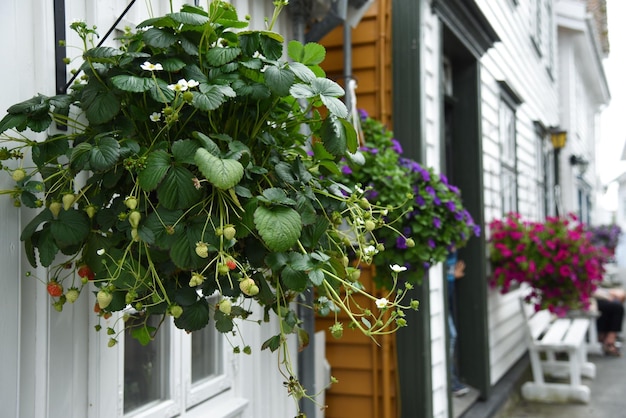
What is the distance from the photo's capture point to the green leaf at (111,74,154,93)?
1320 mm

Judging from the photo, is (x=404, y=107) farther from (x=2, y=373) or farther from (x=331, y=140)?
(x=2, y=373)

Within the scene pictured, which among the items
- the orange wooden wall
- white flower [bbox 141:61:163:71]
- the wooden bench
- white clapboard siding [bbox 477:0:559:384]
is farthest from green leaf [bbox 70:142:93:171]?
the wooden bench

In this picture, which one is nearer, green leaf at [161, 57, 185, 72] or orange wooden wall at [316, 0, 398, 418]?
green leaf at [161, 57, 185, 72]

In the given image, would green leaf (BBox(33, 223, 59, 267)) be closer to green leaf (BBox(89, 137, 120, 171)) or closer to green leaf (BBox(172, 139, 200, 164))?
green leaf (BBox(89, 137, 120, 171))

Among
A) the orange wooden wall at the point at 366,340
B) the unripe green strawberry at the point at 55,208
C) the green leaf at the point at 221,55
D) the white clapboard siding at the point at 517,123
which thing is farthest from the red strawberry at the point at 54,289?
the white clapboard siding at the point at 517,123

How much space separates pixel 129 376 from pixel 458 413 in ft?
11.0

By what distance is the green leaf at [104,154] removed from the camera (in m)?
1.30

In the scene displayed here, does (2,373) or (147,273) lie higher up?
(147,273)

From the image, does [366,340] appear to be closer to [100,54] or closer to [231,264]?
[231,264]

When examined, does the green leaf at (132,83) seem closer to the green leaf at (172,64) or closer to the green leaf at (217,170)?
the green leaf at (172,64)

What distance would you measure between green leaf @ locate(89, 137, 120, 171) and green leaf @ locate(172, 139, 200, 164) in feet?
0.40

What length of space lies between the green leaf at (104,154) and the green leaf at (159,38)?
0.24 m

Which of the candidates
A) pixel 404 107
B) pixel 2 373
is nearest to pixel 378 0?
pixel 404 107

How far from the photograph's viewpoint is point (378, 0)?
3924 millimetres
